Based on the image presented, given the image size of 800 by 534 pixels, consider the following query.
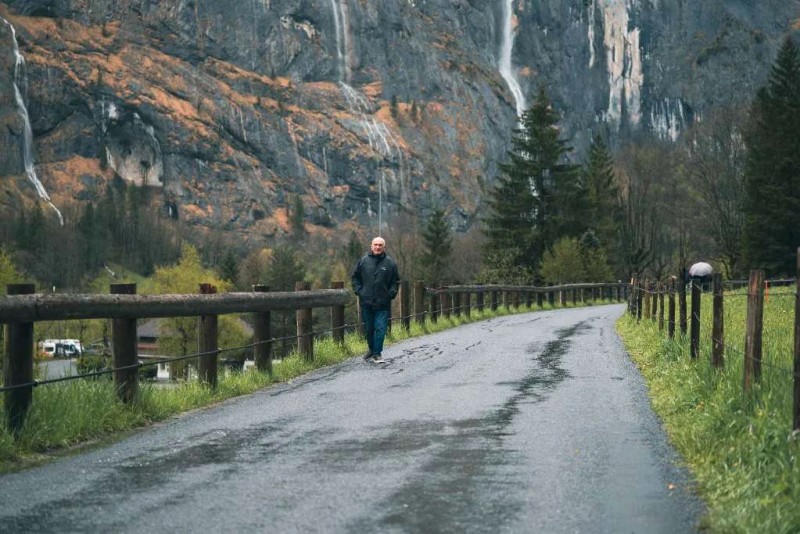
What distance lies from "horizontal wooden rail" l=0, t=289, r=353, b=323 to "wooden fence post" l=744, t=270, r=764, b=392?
5.42 metres

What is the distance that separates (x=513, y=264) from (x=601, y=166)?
23584 mm

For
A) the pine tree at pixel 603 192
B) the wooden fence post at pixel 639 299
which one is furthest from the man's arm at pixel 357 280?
the pine tree at pixel 603 192

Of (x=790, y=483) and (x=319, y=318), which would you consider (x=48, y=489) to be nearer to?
(x=790, y=483)

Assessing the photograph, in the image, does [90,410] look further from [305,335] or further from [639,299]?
[639,299]

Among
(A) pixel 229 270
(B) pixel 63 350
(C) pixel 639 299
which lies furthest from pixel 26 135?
(C) pixel 639 299

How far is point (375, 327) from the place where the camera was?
15984 millimetres

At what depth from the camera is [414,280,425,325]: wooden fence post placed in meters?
24.8

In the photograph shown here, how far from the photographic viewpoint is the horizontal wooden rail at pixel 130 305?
7773mm

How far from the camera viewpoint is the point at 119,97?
652 feet

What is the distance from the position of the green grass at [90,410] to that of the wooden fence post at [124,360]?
10 centimetres

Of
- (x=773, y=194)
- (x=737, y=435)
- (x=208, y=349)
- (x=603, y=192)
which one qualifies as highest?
(x=603, y=192)

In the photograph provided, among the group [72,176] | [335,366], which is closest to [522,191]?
[335,366]

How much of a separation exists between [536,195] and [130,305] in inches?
2395

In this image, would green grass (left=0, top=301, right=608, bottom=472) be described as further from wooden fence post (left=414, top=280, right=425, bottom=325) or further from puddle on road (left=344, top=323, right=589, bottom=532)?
wooden fence post (left=414, top=280, right=425, bottom=325)
